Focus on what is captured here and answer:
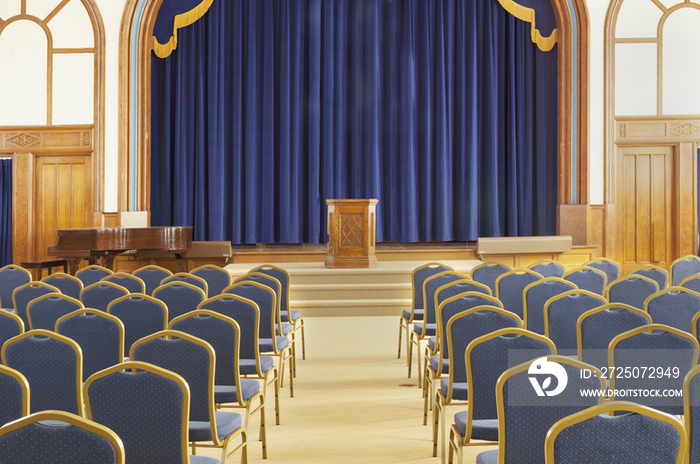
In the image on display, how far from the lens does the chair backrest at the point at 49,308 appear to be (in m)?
3.79

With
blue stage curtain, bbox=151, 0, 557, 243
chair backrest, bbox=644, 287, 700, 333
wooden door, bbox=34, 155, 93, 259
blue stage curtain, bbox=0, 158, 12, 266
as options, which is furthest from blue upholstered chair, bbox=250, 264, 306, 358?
blue stage curtain, bbox=0, 158, 12, 266

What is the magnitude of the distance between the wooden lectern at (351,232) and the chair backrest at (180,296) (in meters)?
3.79

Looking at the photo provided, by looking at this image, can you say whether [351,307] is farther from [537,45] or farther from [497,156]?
[537,45]

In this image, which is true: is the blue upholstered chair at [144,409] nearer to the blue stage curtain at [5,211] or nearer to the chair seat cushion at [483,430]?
the chair seat cushion at [483,430]

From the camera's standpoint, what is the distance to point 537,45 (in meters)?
11.0

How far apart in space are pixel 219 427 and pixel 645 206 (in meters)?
9.54

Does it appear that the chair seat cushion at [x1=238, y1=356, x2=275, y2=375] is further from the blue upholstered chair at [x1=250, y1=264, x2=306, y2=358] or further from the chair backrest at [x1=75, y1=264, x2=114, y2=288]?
the chair backrest at [x1=75, y1=264, x2=114, y2=288]

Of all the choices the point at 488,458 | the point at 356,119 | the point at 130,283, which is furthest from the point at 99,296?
the point at 356,119

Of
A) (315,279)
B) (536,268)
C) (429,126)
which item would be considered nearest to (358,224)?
(315,279)

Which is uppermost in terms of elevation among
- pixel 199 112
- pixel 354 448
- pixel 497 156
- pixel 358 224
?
pixel 199 112

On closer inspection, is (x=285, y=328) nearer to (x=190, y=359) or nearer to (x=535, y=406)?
(x=190, y=359)

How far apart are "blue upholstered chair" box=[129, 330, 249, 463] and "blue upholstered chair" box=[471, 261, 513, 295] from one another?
10.6 feet

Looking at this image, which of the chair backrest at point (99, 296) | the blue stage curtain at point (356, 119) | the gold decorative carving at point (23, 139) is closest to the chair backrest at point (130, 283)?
the chair backrest at point (99, 296)

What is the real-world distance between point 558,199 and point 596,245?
1116 mm
